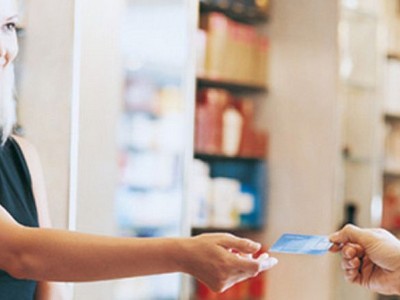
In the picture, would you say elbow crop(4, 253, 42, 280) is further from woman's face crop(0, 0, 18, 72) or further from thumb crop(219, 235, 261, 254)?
woman's face crop(0, 0, 18, 72)

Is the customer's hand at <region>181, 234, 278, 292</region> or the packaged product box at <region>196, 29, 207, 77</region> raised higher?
the packaged product box at <region>196, 29, 207, 77</region>

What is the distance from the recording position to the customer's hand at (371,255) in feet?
5.98

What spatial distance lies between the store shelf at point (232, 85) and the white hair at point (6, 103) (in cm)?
265

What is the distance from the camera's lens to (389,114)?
5.71m

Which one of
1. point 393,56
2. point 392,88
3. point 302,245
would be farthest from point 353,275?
point 393,56

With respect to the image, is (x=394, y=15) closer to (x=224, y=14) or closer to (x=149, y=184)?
(x=224, y=14)

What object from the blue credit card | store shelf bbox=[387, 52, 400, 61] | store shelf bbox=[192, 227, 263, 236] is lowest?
store shelf bbox=[192, 227, 263, 236]

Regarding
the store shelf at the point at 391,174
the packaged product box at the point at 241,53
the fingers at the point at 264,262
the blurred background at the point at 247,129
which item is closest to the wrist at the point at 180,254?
the fingers at the point at 264,262

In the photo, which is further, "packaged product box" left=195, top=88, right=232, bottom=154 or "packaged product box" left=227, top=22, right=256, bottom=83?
"packaged product box" left=227, top=22, right=256, bottom=83

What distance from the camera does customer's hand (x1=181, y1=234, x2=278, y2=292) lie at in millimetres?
1457

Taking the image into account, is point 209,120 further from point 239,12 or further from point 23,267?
point 23,267

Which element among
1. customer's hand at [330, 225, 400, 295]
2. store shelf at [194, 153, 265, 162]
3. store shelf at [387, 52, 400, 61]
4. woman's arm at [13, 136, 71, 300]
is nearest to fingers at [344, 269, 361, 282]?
customer's hand at [330, 225, 400, 295]

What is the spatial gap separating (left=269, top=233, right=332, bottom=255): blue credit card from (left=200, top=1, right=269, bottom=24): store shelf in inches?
117

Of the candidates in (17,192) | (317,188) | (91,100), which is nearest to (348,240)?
(17,192)
